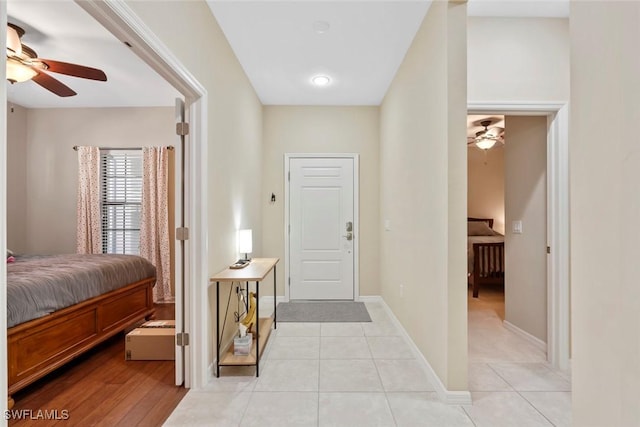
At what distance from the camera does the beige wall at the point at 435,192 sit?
1869mm

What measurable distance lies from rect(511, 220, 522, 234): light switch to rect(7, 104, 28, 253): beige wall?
619 cm

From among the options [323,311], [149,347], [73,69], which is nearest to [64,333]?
[149,347]

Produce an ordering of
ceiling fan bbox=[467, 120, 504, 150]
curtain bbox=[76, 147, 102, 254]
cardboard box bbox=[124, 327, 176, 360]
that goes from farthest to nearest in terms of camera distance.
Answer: ceiling fan bbox=[467, 120, 504, 150] < curtain bbox=[76, 147, 102, 254] < cardboard box bbox=[124, 327, 176, 360]

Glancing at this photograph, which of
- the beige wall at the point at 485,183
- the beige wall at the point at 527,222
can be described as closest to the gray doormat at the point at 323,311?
the beige wall at the point at 527,222

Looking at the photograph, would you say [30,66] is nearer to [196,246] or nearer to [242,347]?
[196,246]

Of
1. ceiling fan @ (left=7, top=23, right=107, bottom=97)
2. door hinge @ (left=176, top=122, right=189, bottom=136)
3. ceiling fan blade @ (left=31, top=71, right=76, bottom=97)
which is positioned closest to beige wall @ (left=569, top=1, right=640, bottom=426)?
door hinge @ (left=176, top=122, right=189, bottom=136)

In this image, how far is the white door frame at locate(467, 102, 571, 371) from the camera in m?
2.32

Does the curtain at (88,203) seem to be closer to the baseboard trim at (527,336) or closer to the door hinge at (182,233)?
the door hinge at (182,233)

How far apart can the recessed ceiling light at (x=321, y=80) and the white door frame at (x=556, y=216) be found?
159 centimetres

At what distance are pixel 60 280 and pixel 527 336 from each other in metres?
3.96

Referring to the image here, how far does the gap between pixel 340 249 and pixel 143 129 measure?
11.0 ft

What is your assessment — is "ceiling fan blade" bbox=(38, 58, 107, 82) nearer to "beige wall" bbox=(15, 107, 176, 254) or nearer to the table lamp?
the table lamp

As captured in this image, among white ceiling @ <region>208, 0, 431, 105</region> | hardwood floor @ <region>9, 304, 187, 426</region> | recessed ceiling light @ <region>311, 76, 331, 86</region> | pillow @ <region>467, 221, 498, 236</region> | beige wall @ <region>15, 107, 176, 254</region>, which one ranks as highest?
white ceiling @ <region>208, 0, 431, 105</region>

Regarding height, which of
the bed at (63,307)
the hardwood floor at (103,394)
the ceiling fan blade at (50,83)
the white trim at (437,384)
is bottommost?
the hardwood floor at (103,394)
